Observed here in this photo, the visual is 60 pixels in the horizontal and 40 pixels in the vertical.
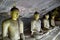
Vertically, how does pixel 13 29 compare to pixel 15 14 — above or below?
below

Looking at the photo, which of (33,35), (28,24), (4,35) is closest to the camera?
(4,35)

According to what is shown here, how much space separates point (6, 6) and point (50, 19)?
1.81m

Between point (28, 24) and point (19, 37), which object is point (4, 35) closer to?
point (19, 37)

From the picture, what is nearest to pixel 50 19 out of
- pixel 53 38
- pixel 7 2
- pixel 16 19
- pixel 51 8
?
pixel 51 8

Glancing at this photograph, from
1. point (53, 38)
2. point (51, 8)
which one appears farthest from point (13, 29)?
point (51, 8)

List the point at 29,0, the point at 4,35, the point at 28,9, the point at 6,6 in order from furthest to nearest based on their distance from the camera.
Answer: the point at 28,9 → the point at 29,0 → the point at 6,6 → the point at 4,35

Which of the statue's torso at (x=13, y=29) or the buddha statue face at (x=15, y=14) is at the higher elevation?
the buddha statue face at (x=15, y=14)

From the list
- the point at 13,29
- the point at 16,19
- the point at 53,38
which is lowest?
the point at 53,38

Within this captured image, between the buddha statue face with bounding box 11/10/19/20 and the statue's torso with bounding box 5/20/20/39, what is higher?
the buddha statue face with bounding box 11/10/19/20

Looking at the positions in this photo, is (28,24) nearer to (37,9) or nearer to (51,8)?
(37,9)

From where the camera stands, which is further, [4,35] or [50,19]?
[50,19]

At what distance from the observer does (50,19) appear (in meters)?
4.87

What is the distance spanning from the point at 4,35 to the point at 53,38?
4.50 ft

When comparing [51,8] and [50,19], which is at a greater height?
[51,8]
